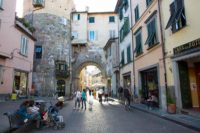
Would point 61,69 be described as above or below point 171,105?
above

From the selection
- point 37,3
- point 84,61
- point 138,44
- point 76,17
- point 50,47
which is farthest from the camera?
point 84,61

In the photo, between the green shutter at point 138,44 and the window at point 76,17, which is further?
the window at point 76,17

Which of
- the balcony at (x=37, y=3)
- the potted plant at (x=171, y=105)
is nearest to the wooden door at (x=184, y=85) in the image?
the potted plant at (x=171, y=105)

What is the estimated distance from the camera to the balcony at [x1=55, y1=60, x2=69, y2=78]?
33.3 m

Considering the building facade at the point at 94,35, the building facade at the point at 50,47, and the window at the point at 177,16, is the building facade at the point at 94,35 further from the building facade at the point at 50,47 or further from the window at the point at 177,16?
the window at the point at 177,16

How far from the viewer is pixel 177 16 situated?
10.3m

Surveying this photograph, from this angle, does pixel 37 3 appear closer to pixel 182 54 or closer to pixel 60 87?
pixel 60 87

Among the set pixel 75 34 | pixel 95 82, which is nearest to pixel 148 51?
pixel 75 34

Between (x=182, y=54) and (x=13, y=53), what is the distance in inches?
570

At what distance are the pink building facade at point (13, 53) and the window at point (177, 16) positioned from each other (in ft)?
42.2

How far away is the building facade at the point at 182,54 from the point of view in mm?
9711

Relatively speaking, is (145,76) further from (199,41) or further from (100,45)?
(100,45)

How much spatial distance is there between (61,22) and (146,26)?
2275 cm

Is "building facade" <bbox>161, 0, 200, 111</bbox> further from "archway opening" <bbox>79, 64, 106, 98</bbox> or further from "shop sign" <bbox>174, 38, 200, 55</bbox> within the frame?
"archway opening" <bbox>79, 64, 106, 98</bbox>
